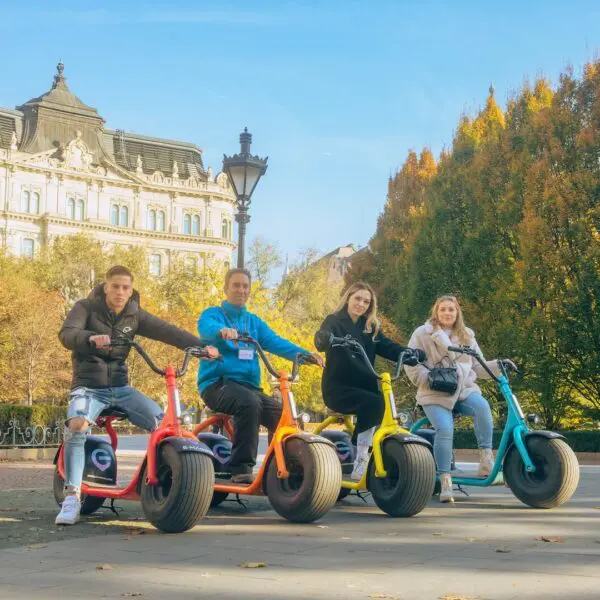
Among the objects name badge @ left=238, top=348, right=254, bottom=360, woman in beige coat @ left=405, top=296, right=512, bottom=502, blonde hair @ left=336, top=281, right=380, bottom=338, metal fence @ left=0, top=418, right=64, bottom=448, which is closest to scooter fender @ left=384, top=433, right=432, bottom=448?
woman in beige coat @ left=405, top=296, right=512, bottom=502

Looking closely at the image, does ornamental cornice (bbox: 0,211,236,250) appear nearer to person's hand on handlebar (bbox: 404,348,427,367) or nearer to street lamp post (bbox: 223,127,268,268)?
street lamp post (bbox: 223,127,268,268)

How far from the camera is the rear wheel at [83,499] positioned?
8.24 m

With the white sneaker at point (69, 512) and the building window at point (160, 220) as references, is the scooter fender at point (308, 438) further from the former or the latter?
the building window at point (160, 220)

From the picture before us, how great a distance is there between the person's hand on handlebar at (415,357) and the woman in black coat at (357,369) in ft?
0.85

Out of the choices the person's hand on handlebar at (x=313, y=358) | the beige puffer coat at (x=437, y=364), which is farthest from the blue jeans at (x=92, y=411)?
the beige puffer coat at (x=437, y=364)

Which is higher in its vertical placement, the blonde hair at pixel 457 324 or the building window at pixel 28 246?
the building window at pixel 28 246

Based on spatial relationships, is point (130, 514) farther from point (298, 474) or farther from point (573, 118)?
point (573, 118)

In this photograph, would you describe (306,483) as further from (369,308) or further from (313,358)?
(369,308)

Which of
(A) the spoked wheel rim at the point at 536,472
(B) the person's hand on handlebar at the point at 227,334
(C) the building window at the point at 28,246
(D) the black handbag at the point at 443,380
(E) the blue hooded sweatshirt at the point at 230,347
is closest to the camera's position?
(B) the person's hand on handlebar at the point at 227,334

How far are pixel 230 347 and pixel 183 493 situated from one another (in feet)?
6.24

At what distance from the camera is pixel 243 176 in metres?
15.0

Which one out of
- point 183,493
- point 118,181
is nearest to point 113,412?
point 183,493

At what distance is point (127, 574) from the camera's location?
5.68 m

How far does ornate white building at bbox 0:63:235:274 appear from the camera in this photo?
3504 inches
